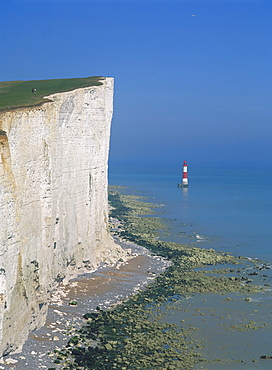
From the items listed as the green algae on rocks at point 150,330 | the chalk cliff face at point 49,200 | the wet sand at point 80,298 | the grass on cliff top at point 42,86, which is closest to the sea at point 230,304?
the green algae on rocks at point 150,330

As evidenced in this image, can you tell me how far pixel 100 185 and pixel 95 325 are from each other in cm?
1204

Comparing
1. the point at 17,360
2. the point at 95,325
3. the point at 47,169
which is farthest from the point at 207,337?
the point at 47,169

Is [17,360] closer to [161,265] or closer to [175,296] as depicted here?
[175,296]

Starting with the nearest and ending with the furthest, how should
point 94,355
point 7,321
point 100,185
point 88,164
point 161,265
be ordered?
point 7,321 → point 94,355 → point 88,164 → point 100,185 → point 161,265

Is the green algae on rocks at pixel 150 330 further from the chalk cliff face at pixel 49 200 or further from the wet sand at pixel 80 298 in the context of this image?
the chalk cliff face at pixel 49 200

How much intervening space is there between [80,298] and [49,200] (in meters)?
6.28

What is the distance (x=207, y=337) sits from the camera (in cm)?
2097

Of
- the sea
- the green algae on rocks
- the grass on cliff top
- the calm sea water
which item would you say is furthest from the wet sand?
the grass on cliff top

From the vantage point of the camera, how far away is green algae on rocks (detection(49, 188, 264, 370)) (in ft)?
59.2

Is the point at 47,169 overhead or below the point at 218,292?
overhead

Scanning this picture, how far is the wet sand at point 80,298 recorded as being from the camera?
58.0 ft

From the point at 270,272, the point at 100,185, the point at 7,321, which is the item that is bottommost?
the point at 270,272

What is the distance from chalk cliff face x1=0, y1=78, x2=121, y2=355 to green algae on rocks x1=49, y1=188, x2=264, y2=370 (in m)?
2.54

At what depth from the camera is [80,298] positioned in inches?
974
